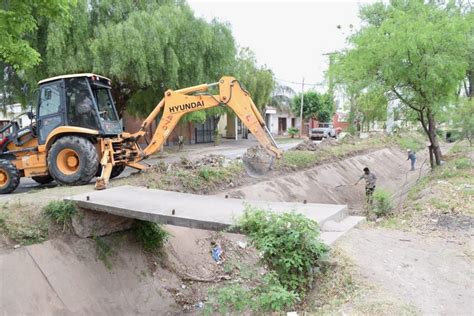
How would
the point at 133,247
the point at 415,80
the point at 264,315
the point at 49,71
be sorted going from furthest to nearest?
the point at 49,71 → the point at 415,80 → the point at 133,247 → the point at 264,315

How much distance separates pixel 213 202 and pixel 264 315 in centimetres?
317

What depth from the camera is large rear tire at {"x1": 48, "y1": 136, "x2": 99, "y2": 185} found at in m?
9.27

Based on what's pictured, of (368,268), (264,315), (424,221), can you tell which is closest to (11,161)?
(264,315)

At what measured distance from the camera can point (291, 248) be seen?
498 cm

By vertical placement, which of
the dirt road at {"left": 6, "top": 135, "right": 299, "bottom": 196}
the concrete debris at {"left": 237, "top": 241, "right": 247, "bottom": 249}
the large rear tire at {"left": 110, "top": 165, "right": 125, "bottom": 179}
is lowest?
the concrete debris at {"left": 237, "top": 241, "right": 247, "bottom": 249}

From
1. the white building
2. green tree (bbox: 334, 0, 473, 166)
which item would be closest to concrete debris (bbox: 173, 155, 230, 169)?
green tree (bbox: 334, 0, 473, 166)

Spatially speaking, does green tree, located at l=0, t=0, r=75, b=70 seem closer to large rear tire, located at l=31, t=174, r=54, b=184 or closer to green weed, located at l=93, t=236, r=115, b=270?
green weed, located at l=93, t=236, r=115, b=270

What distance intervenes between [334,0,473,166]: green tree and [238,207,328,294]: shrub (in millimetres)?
9214

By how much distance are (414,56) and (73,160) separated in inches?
408

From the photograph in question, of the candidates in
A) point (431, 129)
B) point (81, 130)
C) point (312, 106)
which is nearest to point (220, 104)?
point (81, 130)

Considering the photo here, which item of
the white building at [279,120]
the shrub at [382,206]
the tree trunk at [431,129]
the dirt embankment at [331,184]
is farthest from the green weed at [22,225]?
the white building at [279,120]

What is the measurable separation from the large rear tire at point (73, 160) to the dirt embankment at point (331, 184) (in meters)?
3.99

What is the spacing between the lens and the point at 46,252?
7.17m

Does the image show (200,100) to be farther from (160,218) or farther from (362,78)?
(362,78)
